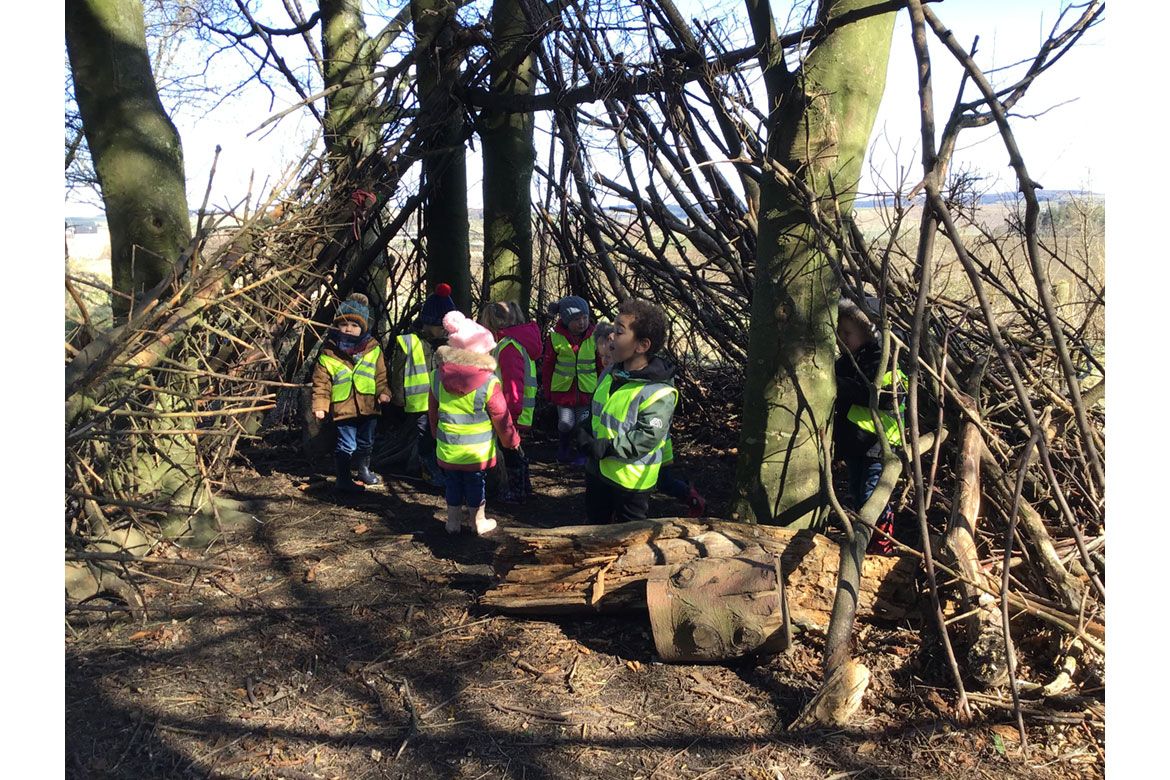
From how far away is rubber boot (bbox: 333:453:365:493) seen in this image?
241 inches

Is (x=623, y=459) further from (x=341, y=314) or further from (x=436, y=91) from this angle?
(x=436, y=91)

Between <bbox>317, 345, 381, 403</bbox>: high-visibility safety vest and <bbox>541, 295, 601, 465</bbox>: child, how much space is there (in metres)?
1.50

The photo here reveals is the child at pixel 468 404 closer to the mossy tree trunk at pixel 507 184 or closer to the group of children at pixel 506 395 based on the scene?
the group of children at pixel 506 395

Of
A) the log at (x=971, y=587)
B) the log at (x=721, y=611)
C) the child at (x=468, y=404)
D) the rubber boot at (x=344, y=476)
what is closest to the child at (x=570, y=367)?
the rubber boot at (x=344, y=476)

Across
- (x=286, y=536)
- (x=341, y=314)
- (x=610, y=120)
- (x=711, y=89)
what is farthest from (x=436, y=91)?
(x=286, y=536)

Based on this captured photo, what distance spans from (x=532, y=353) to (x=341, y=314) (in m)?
1.40

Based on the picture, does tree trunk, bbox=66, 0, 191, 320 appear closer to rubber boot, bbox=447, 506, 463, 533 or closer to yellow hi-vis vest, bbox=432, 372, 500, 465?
yellow hi-vis vest, bbox=432, 372, 500, 465

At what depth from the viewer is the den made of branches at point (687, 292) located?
3359mm

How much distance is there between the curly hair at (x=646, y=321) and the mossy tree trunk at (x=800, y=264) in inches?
19.9

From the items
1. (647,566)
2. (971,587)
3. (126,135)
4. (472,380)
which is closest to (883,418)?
(971,587)

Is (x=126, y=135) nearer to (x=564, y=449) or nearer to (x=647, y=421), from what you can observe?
(x=647, y=421)

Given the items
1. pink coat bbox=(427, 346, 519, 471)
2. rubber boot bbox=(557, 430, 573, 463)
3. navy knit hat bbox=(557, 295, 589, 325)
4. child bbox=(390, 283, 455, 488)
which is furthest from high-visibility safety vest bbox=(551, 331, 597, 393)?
pink coat bbox=(427, 346, 519, 471)

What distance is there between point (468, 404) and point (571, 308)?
6.61ft

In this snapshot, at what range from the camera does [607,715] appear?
10.8ft
